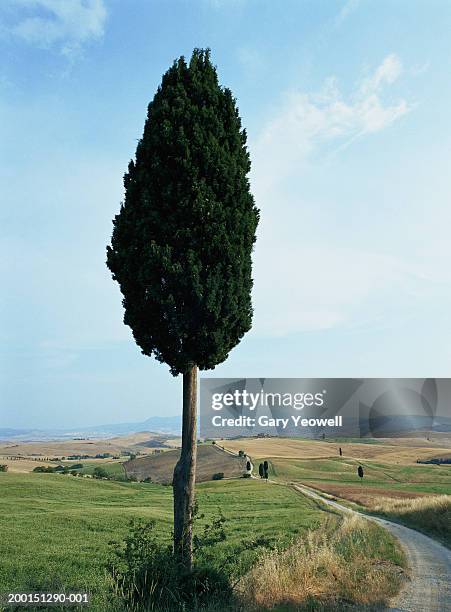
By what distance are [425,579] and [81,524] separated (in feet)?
73.7

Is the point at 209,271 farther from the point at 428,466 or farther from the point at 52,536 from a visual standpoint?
the point at 428,466

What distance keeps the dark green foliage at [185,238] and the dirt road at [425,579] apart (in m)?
7.20

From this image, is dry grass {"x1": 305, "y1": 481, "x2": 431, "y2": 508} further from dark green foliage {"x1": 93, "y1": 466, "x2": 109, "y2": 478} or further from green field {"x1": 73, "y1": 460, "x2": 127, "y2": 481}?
dark green foliage {"x1": 93, "y1": 466, "x2": 109, "y2": 478}

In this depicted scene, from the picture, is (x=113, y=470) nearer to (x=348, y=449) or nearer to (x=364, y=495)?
(x=364, y=495)

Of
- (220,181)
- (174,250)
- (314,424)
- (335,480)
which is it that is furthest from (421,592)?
(314,424)

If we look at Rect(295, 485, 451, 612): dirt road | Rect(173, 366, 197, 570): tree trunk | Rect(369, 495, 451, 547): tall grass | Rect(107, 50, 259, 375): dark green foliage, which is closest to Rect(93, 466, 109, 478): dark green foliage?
Rect(369, 495, 451, 547): tall grass

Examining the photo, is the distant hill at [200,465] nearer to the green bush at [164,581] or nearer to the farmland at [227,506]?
the farmland at [227,506]

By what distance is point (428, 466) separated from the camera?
101 meters

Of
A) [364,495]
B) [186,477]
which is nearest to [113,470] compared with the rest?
[364,495]

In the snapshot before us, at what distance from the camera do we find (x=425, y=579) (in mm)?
14992

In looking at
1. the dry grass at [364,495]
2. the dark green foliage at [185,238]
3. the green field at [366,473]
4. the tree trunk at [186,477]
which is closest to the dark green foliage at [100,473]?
the green field at [366,473]

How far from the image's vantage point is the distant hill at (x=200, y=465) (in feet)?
293

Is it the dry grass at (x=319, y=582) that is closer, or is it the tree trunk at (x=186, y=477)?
the dry grass at (x=319, y=582)

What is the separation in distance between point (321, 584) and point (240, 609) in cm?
315
